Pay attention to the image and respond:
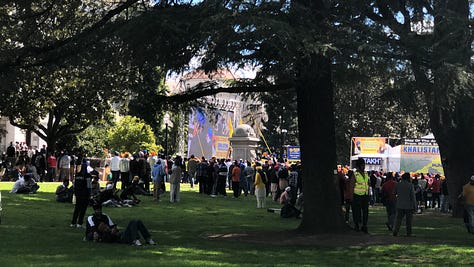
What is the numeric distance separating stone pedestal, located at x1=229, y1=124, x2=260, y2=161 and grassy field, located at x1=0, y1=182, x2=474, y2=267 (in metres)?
23.1

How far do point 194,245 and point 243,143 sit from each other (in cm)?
3214

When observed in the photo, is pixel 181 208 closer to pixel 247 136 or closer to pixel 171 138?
pixel 247 136

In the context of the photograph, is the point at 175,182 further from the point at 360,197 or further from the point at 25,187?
the point at 360,197

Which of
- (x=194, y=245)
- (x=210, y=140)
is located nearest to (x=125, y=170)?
(x=194, y=245)

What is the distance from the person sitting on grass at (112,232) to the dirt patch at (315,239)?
105 inches

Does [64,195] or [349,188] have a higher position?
[349,188]

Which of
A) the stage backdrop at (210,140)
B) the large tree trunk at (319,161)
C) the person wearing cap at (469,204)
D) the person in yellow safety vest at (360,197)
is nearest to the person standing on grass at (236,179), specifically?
the person wearing cap at (469,204)

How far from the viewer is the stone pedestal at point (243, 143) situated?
1839 inches

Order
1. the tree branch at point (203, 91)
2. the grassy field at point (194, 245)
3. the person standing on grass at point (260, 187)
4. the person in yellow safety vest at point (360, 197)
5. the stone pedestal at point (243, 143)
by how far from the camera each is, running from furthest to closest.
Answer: the stone pedestal at point (243, 143) → the person standing on grass at point (260, 187) → the person in yellow safety vest at point (360, 197) → the tree branch at point (203, 91) → the grassy field at point (194, 245)

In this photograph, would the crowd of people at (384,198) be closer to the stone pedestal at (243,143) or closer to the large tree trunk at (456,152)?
the large tree trunk at (456,152)

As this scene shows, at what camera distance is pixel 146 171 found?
29328 mm

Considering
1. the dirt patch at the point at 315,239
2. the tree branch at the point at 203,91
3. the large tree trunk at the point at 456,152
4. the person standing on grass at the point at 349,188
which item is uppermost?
the tree branch at the point at 203,91

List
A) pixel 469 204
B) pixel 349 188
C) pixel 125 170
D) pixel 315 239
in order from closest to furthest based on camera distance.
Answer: pixel 315 239 < pixel 349 188 < pixel 469 204 < pixel 125 170

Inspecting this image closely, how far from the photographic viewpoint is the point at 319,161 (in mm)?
17266
